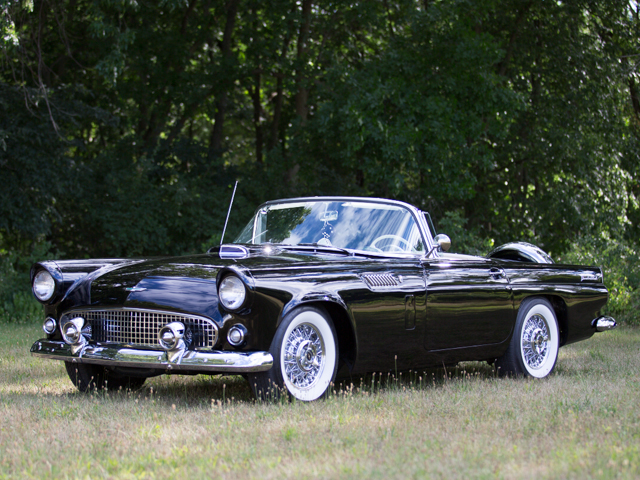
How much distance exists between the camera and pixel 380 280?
5.06 meters

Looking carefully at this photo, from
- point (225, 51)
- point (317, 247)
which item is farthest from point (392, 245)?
point (225, 51)

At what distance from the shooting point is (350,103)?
51.9 ft

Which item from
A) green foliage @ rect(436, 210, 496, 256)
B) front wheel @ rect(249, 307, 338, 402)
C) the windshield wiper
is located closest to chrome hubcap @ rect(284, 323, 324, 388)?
front wheel @ rect(249, 307, 338, 402)

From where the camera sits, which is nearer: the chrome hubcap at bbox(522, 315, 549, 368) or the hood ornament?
the hood ornament

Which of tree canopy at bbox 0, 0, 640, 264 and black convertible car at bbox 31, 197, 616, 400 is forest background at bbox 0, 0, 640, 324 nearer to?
tree canopy at bbox 0, 0, 640, 264

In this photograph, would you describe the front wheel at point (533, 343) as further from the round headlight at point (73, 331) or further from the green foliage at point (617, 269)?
the green foliage at point (617, 269)

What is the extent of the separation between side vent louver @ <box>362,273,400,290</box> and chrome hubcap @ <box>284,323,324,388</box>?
20.9 inches

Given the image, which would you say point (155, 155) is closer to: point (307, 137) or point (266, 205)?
point (307, 137)

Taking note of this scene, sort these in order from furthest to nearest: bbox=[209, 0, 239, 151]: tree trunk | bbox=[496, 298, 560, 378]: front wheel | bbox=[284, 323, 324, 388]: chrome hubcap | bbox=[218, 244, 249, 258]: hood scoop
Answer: bbox=[209, 0, 239, 151]: tree trunk, bbox=[496, 298, 560, 378]: front wheel, bbox=[218, 244, 249, 258]: hood scoop, bbox=[284, 323, 324, 388]: chrome hubcap

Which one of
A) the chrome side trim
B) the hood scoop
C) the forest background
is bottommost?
the chrome side trim

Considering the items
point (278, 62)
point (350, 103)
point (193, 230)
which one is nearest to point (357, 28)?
point (278, 62)

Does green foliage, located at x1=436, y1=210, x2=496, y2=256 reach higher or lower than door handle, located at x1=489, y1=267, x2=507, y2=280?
higher

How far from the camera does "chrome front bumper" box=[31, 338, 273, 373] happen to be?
4.20m

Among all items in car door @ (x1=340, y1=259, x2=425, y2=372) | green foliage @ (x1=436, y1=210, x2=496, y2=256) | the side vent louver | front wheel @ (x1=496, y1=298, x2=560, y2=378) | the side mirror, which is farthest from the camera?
green foliage @ (x1=436, y1=210, x2=496, y2=256)
